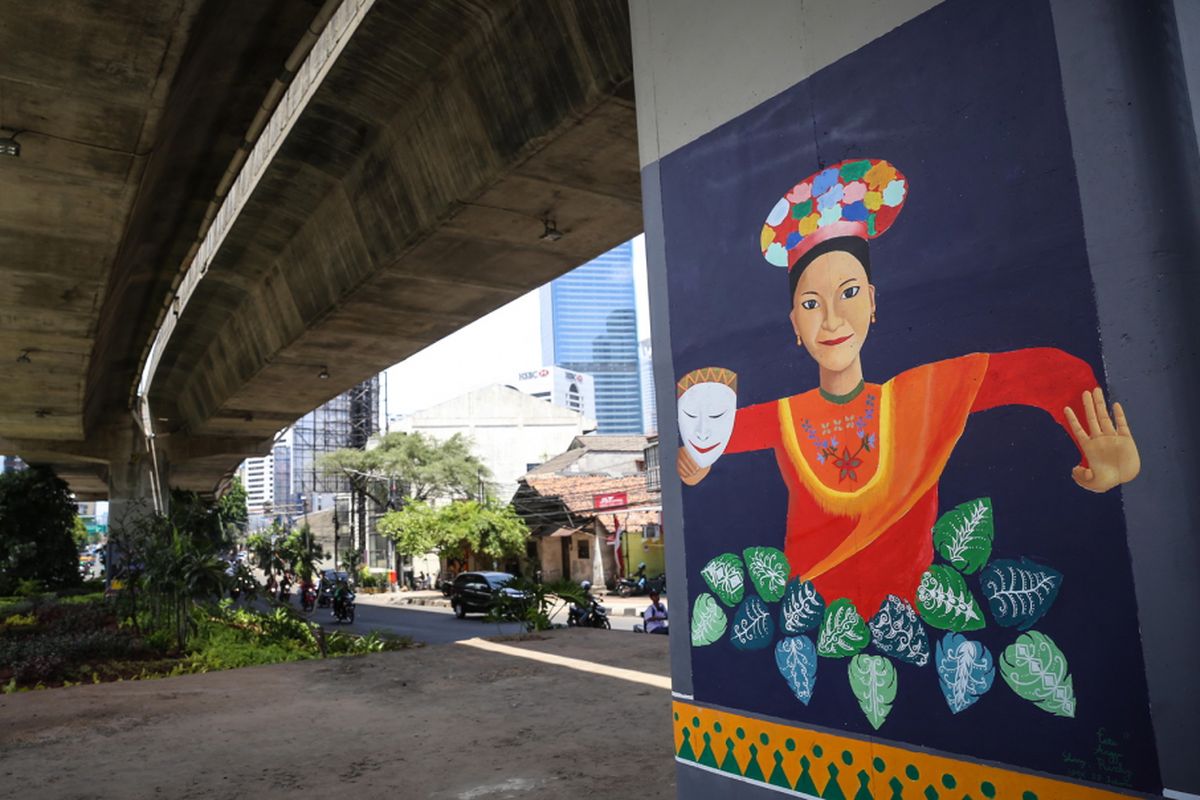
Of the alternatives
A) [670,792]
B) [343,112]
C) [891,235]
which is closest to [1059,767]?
[891,235]

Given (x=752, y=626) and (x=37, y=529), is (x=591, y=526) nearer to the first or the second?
(x=37, y=529)

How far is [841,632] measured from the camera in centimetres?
328

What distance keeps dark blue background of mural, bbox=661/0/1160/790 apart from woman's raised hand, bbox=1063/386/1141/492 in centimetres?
4

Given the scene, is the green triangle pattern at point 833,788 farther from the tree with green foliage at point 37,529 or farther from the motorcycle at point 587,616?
the tree with green foliage at point 37,529

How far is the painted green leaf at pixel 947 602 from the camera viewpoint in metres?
2.86

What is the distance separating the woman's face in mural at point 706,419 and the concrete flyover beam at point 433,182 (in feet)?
10.5

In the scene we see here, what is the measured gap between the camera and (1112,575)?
2504mm

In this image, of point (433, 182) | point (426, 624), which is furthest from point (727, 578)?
point (426, 624)

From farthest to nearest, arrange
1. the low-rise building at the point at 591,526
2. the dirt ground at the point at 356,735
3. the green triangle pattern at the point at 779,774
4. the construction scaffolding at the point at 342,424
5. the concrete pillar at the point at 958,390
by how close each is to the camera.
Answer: the construction scaffolding at the point at 342,424
the low-rise building at the point at 591,526
the dirt ground at the point at 356,735
the green triangle pattern at the point at 779,774
the concrete pillar at the point at 958,390

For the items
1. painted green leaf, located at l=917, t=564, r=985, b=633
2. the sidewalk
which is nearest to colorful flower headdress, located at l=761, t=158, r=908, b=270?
painted green leaf, located at l=917, t=564, r=985, b=633

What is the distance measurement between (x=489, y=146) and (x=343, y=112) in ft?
6.51

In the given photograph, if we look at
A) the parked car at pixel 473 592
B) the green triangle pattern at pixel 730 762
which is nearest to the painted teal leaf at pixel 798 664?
the green triangle pattern at pixel 730 762

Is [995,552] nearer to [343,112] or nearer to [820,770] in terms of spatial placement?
[820,770]

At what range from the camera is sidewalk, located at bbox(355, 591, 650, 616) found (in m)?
31.2
